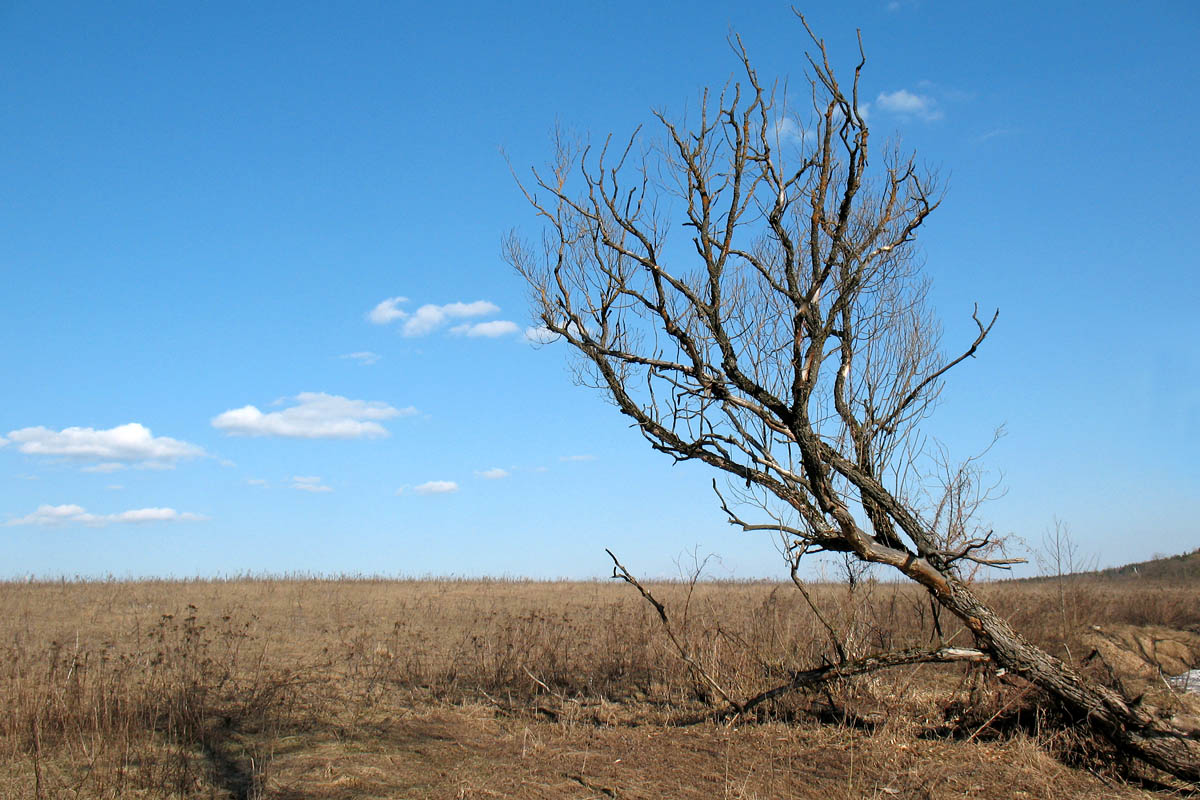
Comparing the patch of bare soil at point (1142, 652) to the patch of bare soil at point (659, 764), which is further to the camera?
the patch of bare soil at point (1142, 652)

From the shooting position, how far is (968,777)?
598 centimetres

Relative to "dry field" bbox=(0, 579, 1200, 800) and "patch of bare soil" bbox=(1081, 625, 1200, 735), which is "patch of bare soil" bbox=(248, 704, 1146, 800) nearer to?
"dry field" bbox=(0, 579, 1200, 800)

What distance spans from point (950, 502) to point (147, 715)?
7462 mm

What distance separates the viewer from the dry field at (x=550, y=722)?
5.90 m

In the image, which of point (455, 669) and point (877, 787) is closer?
point (877, 787)

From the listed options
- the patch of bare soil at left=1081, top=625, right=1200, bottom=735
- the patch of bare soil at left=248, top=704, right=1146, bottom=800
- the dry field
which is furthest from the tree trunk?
the patch of bare soil at left=1081, top=625, right=1200, bottom=735

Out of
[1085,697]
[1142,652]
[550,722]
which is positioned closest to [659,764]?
[550,722]

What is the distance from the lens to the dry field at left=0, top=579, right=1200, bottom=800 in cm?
590

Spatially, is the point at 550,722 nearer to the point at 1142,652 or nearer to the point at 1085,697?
the point at 1085,697

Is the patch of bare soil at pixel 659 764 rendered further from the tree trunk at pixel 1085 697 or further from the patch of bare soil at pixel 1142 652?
the patch of bare soil at pixel 1142 652

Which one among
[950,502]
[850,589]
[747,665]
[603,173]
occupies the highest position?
[603,173]

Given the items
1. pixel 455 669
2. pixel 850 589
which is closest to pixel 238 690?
pixel 455 669

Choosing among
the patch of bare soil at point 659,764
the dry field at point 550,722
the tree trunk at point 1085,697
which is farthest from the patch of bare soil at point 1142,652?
the patch of bare soil at point 659,764

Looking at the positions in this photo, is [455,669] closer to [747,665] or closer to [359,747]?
[359,747]
